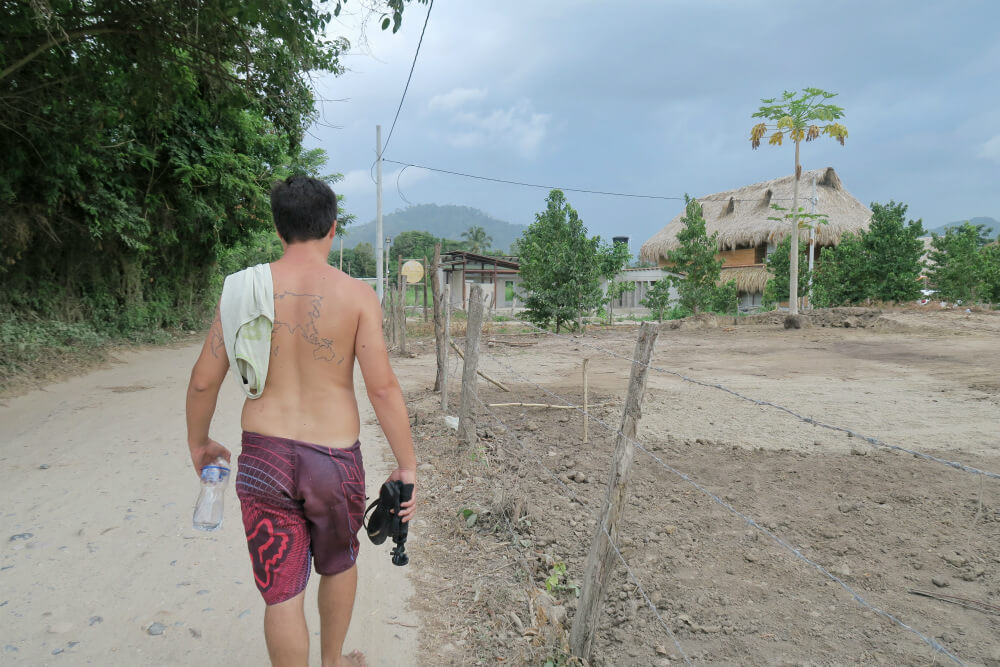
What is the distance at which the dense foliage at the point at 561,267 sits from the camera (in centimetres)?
1747

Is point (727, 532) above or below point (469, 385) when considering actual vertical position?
below

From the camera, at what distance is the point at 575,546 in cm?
348

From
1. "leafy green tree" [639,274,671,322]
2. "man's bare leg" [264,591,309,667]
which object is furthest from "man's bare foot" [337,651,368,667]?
"leafy green tree" [639,274,671,322]

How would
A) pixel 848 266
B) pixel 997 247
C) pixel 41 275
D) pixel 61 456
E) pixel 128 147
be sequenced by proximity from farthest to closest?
pixel 997 247 < pixel 848 266 < pixel 41 275 < pixel 128 147 < pixel 61 456

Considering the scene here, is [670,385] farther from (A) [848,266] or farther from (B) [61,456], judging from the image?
(A) [848,266]

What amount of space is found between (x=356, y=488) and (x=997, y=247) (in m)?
32.4

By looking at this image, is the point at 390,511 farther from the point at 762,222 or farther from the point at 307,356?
the point at 762,222

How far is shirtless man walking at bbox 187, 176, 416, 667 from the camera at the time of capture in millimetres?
1734

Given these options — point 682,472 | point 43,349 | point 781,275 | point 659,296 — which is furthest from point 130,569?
point 781,275

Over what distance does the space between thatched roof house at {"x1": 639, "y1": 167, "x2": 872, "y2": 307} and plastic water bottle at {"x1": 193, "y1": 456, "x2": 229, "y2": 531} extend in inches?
1085

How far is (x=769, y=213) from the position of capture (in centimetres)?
2855

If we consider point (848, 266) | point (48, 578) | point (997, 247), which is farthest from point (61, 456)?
point (997, 247)

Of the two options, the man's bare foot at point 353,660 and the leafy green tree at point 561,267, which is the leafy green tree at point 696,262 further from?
the man's bare foot at point 353,660

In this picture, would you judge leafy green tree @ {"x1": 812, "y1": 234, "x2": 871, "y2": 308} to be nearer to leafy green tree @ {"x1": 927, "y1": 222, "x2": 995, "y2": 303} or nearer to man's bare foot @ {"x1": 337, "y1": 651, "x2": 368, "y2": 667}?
leafy green tree @ {"x1": 927, "y1": 222, "x2": 995, "y2": 303}
